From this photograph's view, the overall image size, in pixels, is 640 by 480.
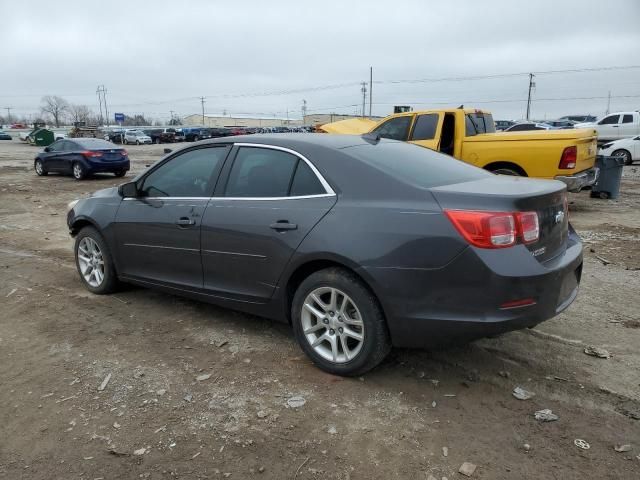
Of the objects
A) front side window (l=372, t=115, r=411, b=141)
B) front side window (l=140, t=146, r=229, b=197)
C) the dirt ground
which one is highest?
front side window (l=372, t=115, r=411, b=141)

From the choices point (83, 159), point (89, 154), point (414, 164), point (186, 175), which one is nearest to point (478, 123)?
point (414, 164)

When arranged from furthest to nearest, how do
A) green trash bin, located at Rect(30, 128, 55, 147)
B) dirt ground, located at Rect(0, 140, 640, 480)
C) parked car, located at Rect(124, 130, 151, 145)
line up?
parked car, located at Rect(124, 130, 151, 145)
green trash bin, located at Rect(30, 128, 55, 147)
dirt ground, located at Rect(0, 140, 640, 480)

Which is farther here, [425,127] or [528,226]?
[425,127]

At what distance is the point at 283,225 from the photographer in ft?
11.7

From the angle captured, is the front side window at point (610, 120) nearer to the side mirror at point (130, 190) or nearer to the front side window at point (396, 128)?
the front side window at point (396, 128)

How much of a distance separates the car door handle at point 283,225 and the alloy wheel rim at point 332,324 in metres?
0.45

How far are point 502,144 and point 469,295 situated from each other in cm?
670

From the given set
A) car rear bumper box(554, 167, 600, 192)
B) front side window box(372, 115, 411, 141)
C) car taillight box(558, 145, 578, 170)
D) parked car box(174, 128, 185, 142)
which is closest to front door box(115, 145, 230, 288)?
car rear bumper box(554, 167, 600, 192)

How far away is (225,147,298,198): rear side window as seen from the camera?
376 cm

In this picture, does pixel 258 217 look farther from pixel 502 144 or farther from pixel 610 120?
pixel 610 120

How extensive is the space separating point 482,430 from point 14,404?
9.28 ft

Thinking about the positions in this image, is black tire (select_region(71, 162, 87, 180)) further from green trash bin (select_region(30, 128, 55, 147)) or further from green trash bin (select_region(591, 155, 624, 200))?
green trash bin (select_region(30, 128, 55, 147))

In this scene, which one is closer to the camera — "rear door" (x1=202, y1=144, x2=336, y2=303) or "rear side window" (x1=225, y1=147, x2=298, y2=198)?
"rear door" (x1=202, y1=144, x2=336, y2=303)

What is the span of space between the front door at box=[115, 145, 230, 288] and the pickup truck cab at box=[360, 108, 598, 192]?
375 cm
